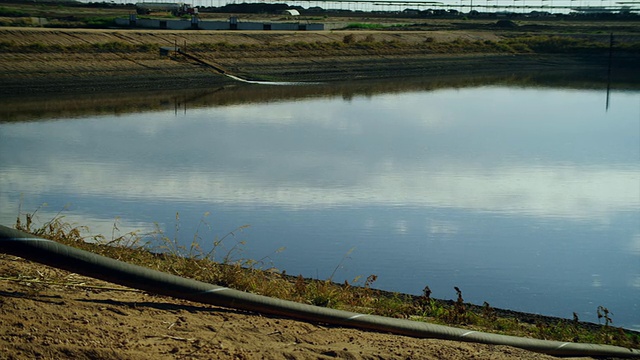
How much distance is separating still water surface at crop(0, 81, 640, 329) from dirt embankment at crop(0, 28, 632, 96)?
7.90 m

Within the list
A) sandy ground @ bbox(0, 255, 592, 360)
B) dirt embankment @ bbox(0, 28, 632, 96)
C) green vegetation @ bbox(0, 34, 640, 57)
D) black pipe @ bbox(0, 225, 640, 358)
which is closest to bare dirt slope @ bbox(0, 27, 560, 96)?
dirt embankment @ bbox(0, 28, 632, 96)

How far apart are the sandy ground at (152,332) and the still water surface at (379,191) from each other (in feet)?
17.9

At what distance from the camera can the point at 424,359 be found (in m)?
5.92

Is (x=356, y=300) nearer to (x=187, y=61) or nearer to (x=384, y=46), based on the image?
(x=187, y=61)

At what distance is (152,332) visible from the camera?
5750mm

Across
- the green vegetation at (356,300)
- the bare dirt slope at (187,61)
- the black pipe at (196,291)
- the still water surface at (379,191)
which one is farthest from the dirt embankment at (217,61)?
the black pipe at (196,291)

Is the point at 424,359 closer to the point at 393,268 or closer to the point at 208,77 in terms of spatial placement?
the point at 393,268

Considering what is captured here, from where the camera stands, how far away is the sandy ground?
17.4 ft

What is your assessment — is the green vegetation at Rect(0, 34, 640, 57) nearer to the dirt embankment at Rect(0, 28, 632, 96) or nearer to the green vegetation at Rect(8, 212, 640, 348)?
the dirt embankment at Rect(0, 28, 632, 96)

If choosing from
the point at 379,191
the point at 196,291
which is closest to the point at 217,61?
the point at 379,191

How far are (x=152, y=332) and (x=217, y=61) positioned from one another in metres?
42.6

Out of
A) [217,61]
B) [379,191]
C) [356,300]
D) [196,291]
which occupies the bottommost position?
[379,191]

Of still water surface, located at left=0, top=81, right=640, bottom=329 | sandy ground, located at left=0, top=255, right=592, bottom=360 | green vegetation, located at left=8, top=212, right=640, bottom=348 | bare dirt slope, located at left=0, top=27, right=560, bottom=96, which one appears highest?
bare dirt slope, located at left=0, top=27, right=560, bottom=96

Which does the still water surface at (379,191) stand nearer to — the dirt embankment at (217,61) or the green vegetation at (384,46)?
the dirt embankment at (217,61)
